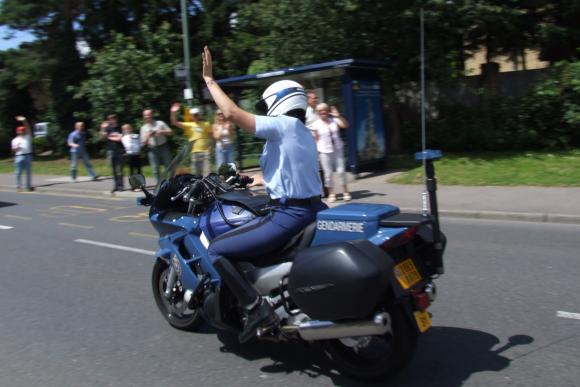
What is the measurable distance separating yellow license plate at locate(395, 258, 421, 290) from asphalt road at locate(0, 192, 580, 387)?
639 mm

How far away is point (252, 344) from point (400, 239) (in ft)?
5.25

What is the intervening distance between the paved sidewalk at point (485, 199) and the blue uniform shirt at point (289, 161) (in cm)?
631

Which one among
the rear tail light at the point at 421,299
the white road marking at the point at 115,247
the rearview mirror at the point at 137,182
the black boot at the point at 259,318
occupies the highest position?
the rearview mirror at the point at 137,182

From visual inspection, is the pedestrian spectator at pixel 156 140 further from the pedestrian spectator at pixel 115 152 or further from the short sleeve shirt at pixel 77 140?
the short sleeve shirt at pixel 77 140

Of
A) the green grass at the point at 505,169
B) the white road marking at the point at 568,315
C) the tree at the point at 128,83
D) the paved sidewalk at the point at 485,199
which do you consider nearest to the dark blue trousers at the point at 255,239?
the white road marking at the point at 568,315

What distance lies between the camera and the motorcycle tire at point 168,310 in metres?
4.88

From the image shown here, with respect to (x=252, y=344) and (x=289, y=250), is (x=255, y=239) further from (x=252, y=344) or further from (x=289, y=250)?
(x=252, y=344)

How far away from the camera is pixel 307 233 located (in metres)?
3.84

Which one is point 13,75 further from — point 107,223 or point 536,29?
point 536,29

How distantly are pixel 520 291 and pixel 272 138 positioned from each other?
3.07m

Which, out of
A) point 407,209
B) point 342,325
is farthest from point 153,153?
point 342,325

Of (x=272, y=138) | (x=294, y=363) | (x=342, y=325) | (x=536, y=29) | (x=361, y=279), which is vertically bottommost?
(x=294, y=363)

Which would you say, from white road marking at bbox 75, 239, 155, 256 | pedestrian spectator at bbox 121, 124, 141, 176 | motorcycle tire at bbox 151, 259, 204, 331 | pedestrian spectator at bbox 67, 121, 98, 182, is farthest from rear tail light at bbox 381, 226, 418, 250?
pedestrian spectator at bbox 67, 121, 98, 182

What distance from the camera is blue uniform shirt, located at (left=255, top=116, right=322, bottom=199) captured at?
3.77 metres
